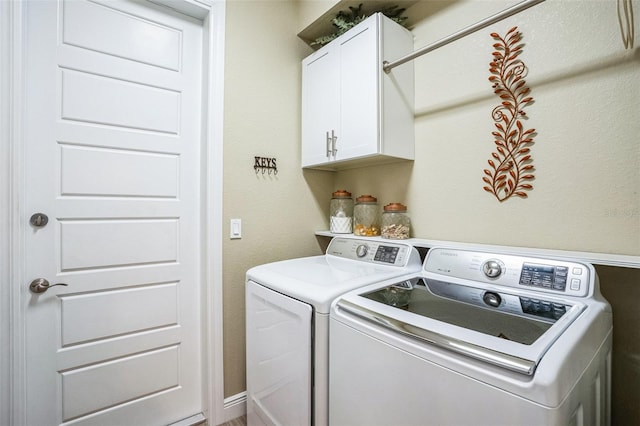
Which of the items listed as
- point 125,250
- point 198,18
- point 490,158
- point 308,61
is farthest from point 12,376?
point 490,158

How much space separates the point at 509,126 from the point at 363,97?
28.8 inches

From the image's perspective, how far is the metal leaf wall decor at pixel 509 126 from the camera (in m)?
1.34

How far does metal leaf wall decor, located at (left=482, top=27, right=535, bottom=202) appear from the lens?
1338 mm

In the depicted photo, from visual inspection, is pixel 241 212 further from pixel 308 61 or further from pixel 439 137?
pixel 439 137

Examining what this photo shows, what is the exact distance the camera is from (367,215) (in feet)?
6.28

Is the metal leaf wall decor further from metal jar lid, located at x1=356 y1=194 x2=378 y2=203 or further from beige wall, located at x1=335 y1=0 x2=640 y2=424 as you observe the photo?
metal jar lid, located at x1=356 y1=194 x2=378 y2=203

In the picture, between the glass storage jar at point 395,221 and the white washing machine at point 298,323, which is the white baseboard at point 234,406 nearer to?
the white washing machine at point 298,323

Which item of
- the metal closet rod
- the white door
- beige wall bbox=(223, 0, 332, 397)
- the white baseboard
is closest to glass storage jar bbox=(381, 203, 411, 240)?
beige wall bbox=(223, 0, 332, 397)

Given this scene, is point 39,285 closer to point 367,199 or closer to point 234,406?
point 234,406

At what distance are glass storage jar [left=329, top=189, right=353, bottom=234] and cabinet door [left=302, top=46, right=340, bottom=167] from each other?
0.96ft

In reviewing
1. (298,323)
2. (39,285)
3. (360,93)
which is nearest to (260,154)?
(360,93)

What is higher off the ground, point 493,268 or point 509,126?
point 509,126

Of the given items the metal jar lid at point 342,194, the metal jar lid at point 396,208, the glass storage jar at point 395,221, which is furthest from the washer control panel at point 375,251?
the metal jar lid at point 342,194

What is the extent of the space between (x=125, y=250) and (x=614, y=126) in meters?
2.25
